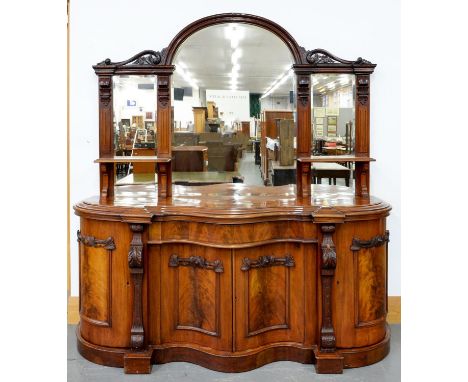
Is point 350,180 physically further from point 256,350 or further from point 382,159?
point 256,350

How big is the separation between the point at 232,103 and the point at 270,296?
4.95ft

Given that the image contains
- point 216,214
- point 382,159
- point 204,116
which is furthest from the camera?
point 382,159

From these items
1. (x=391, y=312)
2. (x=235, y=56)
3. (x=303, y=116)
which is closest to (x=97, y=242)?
(x=235, y=56)

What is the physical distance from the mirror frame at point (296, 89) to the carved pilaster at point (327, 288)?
0.68 m

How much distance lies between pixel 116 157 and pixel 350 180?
1.92 meters

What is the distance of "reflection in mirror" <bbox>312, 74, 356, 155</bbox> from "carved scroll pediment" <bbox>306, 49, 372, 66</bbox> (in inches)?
4.0

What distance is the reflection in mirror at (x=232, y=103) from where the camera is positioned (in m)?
4.38

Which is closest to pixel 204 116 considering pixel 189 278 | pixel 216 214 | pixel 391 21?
pixel 216 214

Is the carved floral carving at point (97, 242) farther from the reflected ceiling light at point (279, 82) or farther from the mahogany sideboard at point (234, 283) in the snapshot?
the reflected ceiling light at point (279, 82)

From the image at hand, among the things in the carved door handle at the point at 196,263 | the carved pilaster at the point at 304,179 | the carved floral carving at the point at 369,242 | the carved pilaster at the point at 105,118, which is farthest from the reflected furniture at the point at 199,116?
the carved floral carving at the point at 369,242

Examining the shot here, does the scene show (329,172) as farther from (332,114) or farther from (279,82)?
(279,82)

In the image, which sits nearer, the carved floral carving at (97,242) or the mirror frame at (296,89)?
the carved floral carving at (97,242)

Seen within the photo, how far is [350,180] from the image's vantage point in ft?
15.4

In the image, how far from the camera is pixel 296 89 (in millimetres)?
4461
